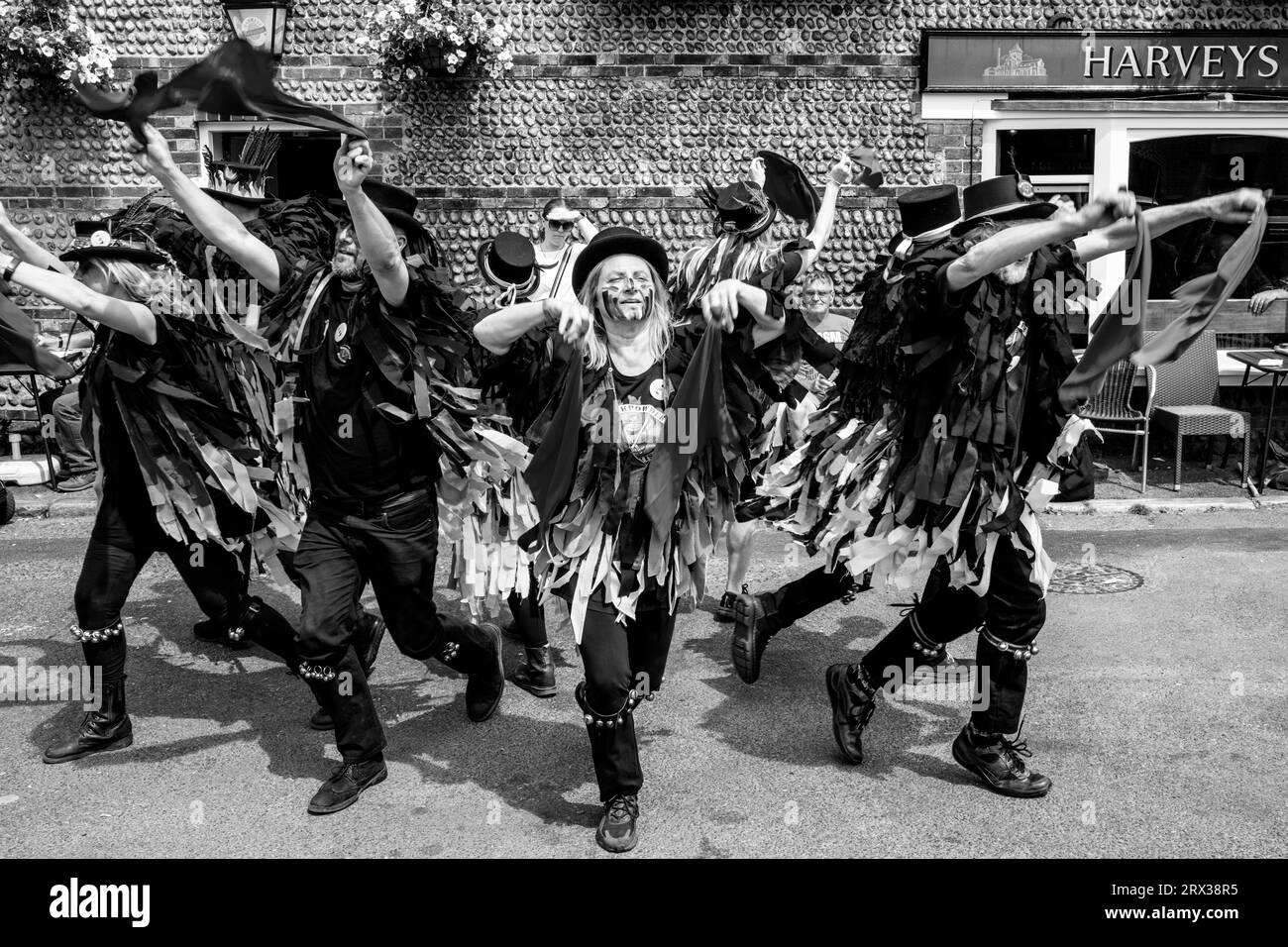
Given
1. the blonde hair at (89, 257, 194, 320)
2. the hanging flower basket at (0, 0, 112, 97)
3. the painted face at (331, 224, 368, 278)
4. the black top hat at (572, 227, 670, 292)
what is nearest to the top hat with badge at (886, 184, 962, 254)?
the black top hat at (572, 227, 670, 292)

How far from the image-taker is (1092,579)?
706 cm

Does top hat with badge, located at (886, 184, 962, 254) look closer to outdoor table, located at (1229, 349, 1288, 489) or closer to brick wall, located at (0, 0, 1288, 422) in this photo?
outdoor table, located at (1229, 349, 1288, 489)

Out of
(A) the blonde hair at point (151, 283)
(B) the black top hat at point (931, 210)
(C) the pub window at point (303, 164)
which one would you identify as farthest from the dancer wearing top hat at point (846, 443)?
(C) the pub window at point (303, 164)

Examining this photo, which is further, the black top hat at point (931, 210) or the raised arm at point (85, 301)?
the black top hat at point (931, 210)

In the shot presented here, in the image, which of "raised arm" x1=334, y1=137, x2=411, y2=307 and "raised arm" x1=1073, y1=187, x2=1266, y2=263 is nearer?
"raised arm" x1=1073, y1=187, x2=1266, y2=263

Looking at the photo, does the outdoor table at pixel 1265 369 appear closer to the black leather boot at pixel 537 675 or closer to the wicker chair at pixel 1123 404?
the wicker chair at pixel 1123 404

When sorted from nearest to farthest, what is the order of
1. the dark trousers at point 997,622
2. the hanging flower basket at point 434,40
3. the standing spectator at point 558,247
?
the dark trousers at point 997,622
the standing spectator at point 558,247
the hanging flower basket at point 434,40

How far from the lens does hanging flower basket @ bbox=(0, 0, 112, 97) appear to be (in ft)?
31.8

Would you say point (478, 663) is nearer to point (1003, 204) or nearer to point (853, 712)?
point (853, 712)

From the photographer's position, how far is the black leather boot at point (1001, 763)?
4402 millimetres

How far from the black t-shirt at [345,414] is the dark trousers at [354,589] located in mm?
126

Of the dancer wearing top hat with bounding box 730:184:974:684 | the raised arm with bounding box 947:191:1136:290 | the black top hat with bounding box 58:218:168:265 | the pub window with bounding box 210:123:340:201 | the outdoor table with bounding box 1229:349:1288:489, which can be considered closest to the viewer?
the raised arm with bounding box 947:191:1136:290

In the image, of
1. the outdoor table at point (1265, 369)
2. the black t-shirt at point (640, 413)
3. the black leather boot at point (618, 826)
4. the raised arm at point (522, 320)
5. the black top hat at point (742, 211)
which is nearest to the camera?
the raised arm at point (522, 320)

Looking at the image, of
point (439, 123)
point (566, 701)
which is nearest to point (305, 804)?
point (566, 701)
